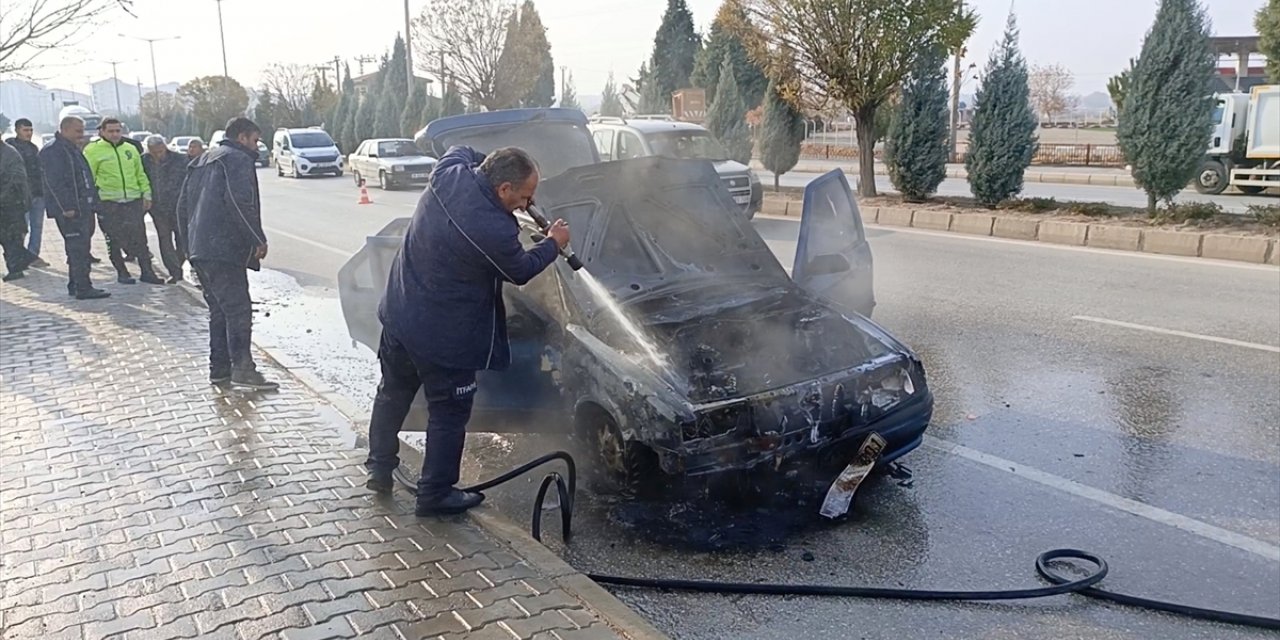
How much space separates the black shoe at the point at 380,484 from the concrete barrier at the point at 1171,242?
10667 mm

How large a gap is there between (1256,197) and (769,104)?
416 inches

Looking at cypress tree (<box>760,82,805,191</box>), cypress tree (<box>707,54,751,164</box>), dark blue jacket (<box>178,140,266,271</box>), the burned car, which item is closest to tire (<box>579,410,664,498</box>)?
the burned car

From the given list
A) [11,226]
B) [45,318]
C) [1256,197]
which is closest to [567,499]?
[45,318]

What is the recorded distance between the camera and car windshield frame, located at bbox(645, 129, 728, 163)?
49.2 feet

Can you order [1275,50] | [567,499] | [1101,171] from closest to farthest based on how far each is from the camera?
[567,499]
[1275,50]
[1101,171]

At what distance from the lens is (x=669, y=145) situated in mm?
15227

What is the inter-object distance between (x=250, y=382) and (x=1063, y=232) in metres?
10.8

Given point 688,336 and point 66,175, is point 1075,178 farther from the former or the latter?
point 688,336

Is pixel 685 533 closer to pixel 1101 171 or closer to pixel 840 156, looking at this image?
pixel 1101 171

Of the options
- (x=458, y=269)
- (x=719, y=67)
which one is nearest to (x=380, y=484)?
(x=458, y=269)

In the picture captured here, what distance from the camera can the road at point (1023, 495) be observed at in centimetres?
349

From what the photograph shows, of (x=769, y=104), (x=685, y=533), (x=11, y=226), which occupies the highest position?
(x=769, y=104)

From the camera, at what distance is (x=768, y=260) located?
5500 millimetres

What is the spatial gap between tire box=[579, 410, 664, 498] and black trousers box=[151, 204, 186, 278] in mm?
7638
